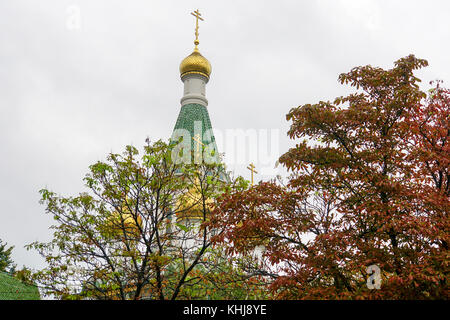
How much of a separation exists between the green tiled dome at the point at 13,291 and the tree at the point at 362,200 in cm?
1160

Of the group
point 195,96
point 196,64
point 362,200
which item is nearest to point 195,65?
point 196,64

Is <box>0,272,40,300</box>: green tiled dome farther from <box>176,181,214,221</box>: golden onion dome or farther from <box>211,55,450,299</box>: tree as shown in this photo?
<box>211,55,450,299</box>: tree

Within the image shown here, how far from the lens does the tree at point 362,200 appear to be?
647 cm

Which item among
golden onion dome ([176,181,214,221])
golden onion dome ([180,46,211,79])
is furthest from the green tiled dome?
golden onion dome ([180,46,211,79])

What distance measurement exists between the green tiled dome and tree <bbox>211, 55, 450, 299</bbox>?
1160 cm

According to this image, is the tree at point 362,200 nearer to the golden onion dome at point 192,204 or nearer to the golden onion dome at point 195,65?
the golden onion dome at point 192,204

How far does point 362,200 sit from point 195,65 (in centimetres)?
2535

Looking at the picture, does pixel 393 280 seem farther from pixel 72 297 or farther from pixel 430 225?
pixel 72 297

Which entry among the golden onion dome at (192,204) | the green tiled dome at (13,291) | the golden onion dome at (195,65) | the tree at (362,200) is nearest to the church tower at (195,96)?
the golden onion dome at (195,65)

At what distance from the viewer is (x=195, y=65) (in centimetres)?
3116

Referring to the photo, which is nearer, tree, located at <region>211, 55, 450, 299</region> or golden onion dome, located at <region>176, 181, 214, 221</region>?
tree, located at <region>211, 55, 450, 299</region>

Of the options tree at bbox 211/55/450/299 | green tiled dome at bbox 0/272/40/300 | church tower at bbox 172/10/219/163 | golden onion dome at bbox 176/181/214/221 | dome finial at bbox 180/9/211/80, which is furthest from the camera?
dome finial at bbox 180/9/211/80

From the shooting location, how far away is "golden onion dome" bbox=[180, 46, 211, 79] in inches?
1229

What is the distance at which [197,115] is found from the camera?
30.4 m
